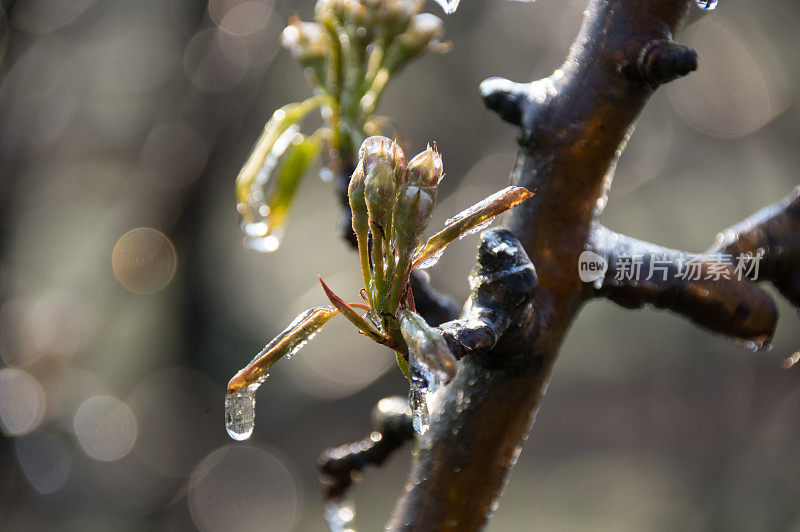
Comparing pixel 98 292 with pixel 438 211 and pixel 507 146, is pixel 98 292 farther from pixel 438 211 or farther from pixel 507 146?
pixel 507 146

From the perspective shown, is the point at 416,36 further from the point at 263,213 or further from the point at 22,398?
the point at 22,398

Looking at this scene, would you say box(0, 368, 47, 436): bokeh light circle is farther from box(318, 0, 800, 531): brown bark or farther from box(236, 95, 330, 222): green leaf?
box(318, 0, 800, 531): brown bark

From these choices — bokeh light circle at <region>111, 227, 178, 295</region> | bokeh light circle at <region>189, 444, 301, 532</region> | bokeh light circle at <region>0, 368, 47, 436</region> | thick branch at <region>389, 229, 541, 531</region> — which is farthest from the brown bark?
bokeh light circle at <region>189, 444, 301, 532</region>

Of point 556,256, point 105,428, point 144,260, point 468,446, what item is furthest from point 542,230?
point 105,428

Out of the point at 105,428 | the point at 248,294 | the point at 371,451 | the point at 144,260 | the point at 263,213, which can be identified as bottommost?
the point at 248,294

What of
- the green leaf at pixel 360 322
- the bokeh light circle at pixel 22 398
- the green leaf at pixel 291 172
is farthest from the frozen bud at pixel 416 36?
the bokeh light circle at pixel 22 398

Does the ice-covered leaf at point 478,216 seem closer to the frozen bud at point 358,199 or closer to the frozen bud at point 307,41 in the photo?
the frozen bud at point 358,199

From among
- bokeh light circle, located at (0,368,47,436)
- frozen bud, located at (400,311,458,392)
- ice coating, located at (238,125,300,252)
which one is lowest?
bokeh light circle, located at (0,368,47,436)
